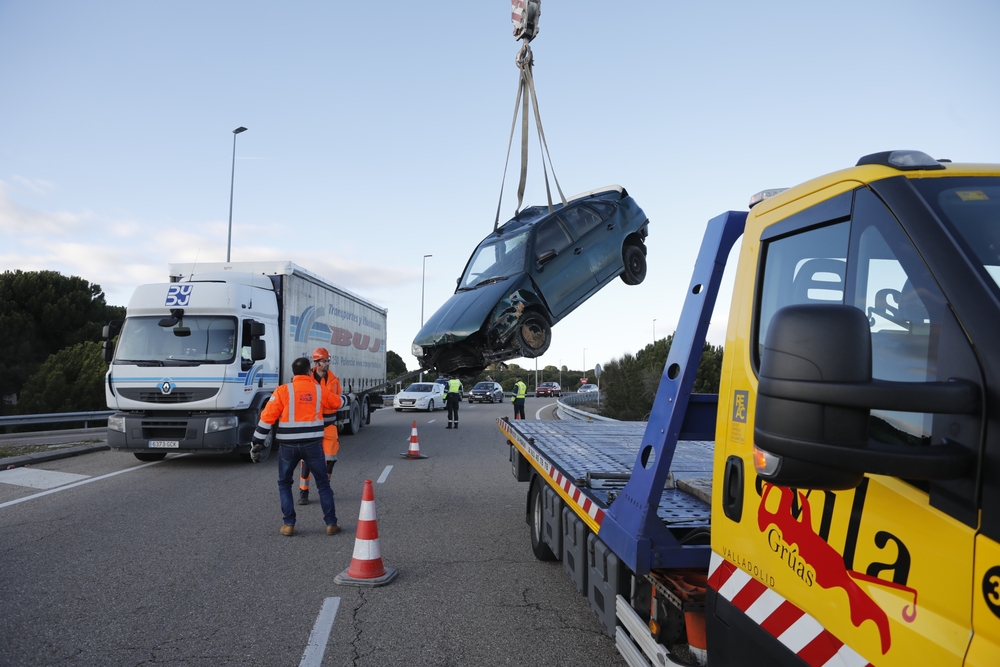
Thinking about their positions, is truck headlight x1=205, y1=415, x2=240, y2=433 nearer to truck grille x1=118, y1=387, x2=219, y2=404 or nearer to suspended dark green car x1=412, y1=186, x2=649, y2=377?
truck grille x1=118, y1=387, x2=219, y2=404

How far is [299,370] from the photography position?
784cm

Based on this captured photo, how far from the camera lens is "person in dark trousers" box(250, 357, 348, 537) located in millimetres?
7145

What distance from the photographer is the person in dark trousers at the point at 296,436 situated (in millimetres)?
7145

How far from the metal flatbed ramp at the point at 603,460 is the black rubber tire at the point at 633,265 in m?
2.30

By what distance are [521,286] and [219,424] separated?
244 inches

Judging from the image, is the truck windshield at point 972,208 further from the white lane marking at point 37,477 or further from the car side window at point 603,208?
the white lane marking at point 37,477

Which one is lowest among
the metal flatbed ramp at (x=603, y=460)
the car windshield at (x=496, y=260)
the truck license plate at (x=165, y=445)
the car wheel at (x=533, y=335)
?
the truck license plate at (x=165, y=445)

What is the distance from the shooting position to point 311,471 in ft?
24.1

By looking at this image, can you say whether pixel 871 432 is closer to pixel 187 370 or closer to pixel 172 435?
pixel 187 370

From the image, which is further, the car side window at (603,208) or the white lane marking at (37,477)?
the white lane marking at (37,477)

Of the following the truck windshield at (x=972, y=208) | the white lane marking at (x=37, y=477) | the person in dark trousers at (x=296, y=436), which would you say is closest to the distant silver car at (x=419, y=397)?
the white lane marking at (x=37, y=477)

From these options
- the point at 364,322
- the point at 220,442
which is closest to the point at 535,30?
the point at 220,442

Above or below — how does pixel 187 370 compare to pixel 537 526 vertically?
above

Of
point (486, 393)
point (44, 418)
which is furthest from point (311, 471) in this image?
point (486, 393)
